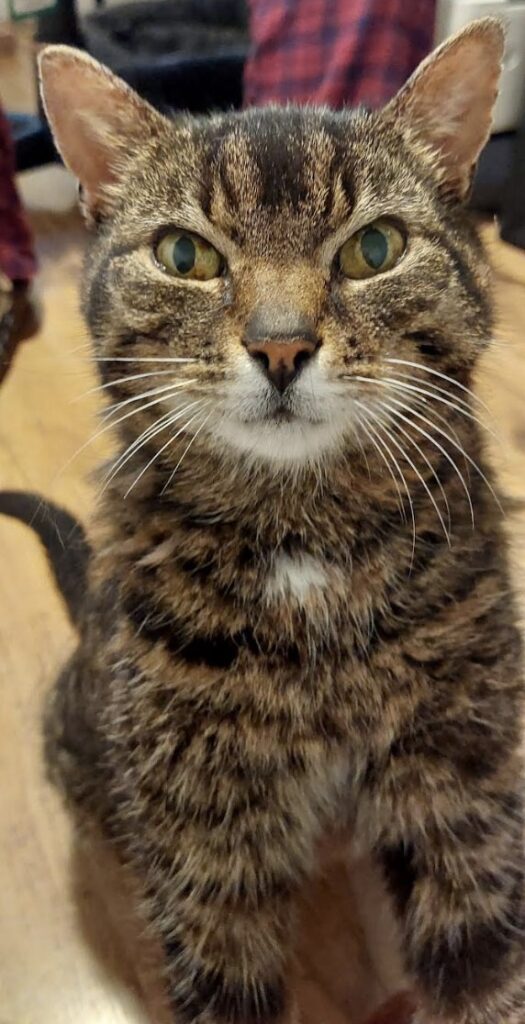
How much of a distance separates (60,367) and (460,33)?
1.12 m

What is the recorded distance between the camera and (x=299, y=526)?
2.21 feet

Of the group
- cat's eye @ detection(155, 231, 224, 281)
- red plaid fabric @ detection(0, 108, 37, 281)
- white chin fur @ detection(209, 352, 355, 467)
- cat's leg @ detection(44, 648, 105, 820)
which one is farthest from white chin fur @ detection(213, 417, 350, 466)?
red plaid fabric @ detection(0, 108, 37, 281)

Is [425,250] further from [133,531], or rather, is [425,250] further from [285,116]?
[133,531]

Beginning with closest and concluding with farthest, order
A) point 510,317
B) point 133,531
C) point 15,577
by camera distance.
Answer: point 133,531
point 15,577
point 510,317

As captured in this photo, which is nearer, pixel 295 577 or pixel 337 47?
pixel 295 577

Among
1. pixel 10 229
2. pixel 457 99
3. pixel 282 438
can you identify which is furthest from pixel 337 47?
pixel 282 438

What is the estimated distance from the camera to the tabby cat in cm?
62

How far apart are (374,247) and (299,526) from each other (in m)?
0.20

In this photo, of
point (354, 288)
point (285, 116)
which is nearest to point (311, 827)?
point (354, 288)

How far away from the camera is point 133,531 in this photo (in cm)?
72

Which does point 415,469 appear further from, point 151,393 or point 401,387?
point 151,393

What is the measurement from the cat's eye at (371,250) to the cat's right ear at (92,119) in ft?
0.61

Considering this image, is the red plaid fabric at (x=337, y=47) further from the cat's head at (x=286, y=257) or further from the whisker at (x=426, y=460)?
the whisker at (x=426, y=460)

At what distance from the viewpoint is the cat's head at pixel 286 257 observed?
23.5 inches
